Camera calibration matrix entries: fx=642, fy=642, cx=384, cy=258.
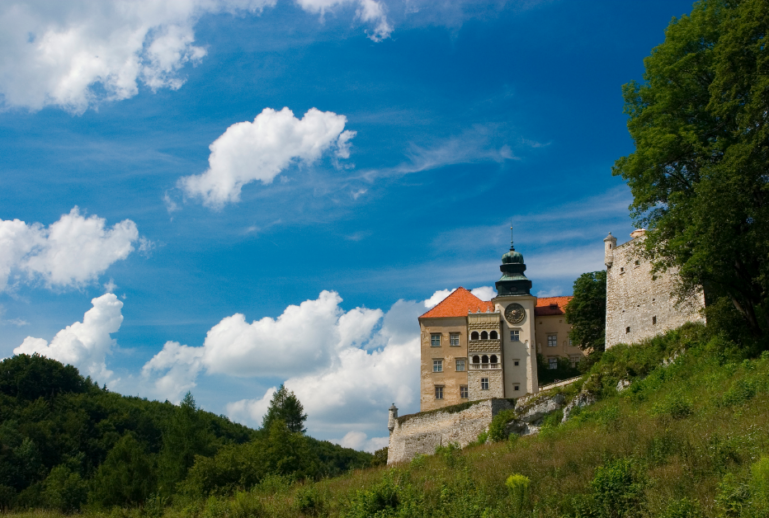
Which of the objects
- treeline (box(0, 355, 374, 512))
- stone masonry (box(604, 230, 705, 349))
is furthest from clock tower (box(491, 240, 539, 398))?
treeline (box(0, 355, 374, 512))

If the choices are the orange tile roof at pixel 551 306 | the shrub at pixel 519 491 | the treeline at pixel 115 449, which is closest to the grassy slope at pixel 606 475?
Answer: the shrub at pixel 519 491

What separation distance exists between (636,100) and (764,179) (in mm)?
7949

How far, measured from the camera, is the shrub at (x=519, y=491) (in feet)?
47.1

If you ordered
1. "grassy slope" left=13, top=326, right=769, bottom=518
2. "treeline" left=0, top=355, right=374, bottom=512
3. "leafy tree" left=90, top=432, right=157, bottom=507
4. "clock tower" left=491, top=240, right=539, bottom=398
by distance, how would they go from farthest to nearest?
"clock tower" left=491, top=240, right=539, bottom=398 → "leafy tree" left=90, top=432, right=157, bottom=507 → "treeline" left=0, top=355, right=374, bottom=512 → "grassy slope" left=13, top=326, right=769, bottom=518

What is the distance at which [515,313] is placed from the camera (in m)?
50.9

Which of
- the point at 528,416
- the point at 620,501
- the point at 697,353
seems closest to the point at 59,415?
the point at 528,416

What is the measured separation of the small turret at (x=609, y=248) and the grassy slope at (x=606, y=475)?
19.6m

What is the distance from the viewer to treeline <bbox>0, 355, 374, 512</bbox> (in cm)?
3816

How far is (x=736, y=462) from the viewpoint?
1402cm

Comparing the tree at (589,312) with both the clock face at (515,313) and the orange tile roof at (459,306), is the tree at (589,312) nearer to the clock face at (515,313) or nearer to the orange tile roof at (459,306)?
the clock face at (515,313)

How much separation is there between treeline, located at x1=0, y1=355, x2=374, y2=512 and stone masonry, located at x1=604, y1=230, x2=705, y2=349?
20525 millimetres

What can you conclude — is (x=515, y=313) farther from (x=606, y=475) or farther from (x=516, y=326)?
(x=606, y=475)

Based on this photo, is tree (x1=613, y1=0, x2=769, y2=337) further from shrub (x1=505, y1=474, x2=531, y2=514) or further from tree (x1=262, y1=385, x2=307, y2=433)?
tree (x1=262, y1=385, x2=307, y2=433)

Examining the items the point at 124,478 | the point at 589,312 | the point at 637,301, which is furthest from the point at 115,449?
the point at 637,301
